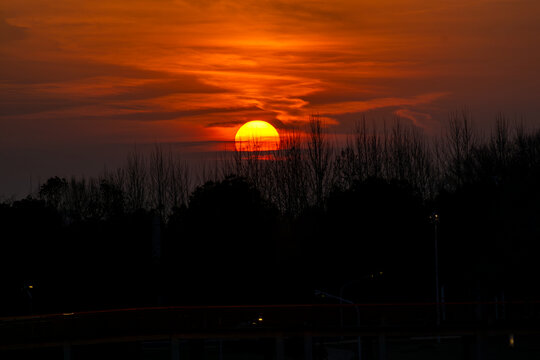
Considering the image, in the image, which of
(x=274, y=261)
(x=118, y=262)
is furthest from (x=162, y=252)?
(x=274, y=261)

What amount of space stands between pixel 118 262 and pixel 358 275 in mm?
28669

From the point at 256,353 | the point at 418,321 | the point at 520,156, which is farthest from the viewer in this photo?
the point at 520,156

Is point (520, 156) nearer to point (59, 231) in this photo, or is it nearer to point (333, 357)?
point (333, 357)

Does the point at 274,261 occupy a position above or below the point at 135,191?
below

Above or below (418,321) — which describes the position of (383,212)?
above

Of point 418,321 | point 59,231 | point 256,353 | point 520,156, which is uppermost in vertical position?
point 520,156

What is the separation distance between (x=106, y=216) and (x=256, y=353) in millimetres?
39536

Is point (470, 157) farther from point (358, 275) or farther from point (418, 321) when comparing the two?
point (418, 321)

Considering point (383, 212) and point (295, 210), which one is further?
point (295, 210)

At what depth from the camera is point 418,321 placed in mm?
64250

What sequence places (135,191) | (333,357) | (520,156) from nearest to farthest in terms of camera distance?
1. (333,357)
2. (520,156)
3. (135,191)

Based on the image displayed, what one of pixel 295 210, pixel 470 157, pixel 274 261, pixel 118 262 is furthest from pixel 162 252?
pixel 470 157

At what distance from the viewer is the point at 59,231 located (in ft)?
341

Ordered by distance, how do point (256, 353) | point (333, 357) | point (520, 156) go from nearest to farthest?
1. point (333, 357)
2. point (256, 353)
3. point (520, 156)
